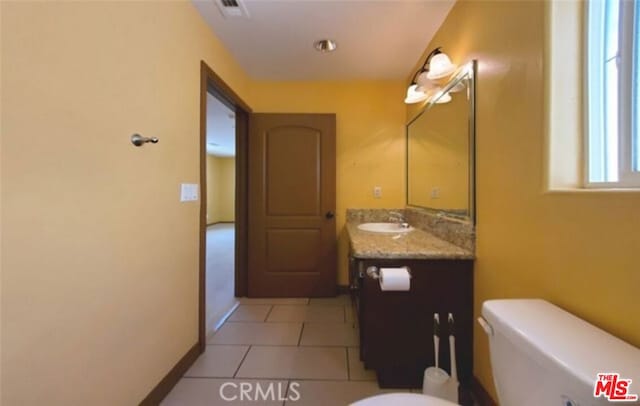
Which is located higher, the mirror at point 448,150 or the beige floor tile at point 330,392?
the mirror at point 448,150

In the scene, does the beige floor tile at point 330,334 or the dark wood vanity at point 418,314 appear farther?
the beige floor tile at point 330,334

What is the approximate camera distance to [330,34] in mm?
2166

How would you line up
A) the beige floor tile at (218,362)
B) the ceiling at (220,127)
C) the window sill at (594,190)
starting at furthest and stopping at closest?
1. the ceiling at (220,127)
2. the beige floor tile at (218,362)
3. the window sill at (594,190)

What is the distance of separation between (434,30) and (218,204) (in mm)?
8438

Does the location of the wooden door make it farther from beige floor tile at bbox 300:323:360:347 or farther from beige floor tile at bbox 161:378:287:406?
beige floor tile at bbox 161:378:287:406

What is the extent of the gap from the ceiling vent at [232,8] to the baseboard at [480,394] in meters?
2.61

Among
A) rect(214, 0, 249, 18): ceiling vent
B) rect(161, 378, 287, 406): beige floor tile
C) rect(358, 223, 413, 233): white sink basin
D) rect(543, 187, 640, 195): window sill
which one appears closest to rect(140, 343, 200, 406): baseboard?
rect(161, 378, 287, 406): beige floor tile

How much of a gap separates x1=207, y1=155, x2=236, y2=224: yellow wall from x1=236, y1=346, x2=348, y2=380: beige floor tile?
738 centimetres

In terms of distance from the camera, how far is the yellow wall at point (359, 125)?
304 cm

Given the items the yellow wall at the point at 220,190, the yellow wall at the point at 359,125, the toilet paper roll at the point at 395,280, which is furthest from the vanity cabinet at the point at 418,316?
the yellow wall at the point at 220,190

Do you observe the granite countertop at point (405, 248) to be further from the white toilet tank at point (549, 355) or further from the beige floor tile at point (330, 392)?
the beige floor tile at point (330, 392)

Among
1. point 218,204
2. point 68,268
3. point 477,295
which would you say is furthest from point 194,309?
point 218,204

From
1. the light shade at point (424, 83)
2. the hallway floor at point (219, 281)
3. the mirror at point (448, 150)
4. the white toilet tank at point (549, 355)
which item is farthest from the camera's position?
the hallway floor at point (219, 281)

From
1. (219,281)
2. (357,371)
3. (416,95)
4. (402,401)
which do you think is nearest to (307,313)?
(357,371)
